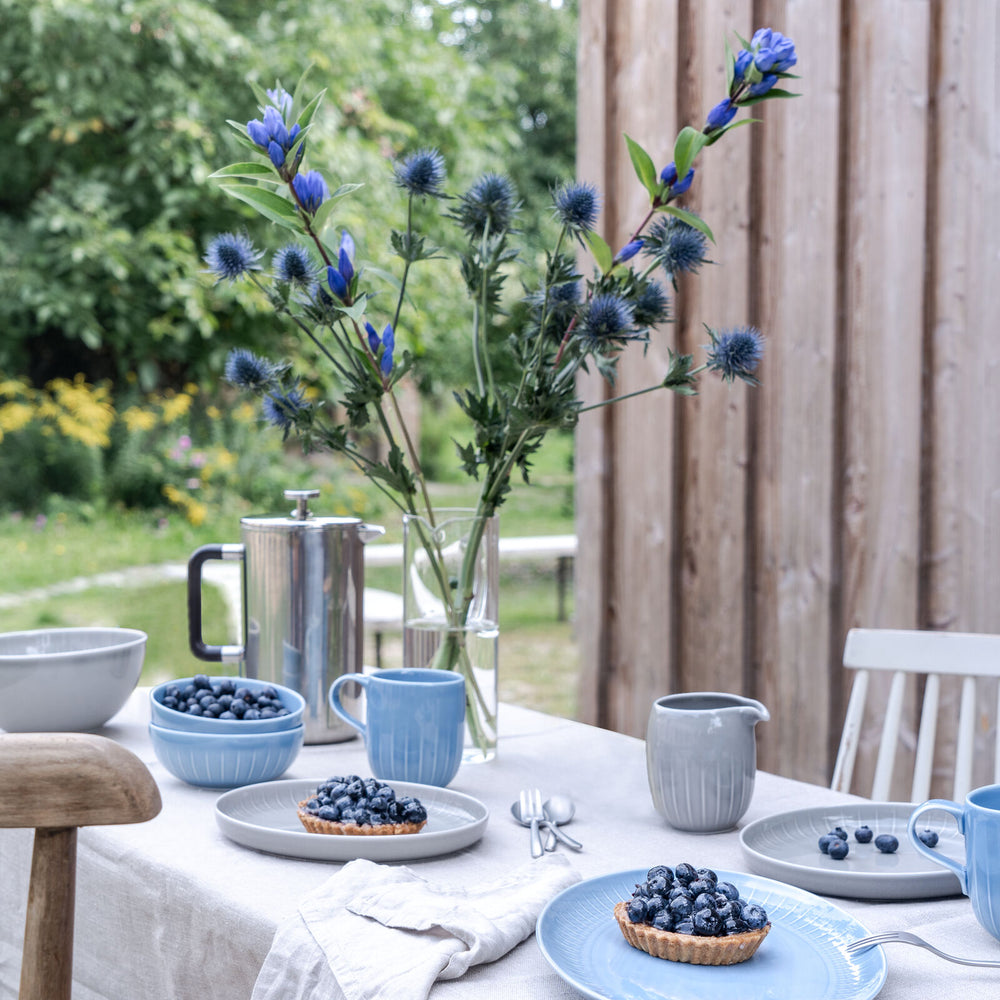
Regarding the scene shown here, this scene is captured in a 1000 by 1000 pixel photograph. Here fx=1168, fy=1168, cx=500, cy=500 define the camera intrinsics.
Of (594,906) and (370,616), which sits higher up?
(594,906)

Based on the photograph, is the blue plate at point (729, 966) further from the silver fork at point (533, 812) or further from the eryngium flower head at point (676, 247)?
the eryngium flower head at point (676, 247)

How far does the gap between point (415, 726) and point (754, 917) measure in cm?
44

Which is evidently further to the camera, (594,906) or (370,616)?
(370,616)

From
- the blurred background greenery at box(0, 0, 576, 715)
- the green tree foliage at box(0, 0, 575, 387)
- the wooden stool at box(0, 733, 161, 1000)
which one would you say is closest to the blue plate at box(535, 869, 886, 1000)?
the wooden stool at box(0, 733, 161, 1000)

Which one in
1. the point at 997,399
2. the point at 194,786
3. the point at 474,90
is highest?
the point at 474,90

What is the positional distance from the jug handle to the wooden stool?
0.62m

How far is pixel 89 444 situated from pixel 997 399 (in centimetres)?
476

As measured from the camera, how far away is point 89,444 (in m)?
5.62

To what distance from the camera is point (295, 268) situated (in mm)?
1117

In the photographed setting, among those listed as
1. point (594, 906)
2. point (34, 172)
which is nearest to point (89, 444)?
point (34, 172)

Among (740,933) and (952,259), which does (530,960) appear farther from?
(952,259)

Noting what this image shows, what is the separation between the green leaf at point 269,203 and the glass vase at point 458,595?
314 millimetres

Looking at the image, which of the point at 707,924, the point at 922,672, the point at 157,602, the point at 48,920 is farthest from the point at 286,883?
the point at 157,602

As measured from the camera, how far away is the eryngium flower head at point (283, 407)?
1.19 m
